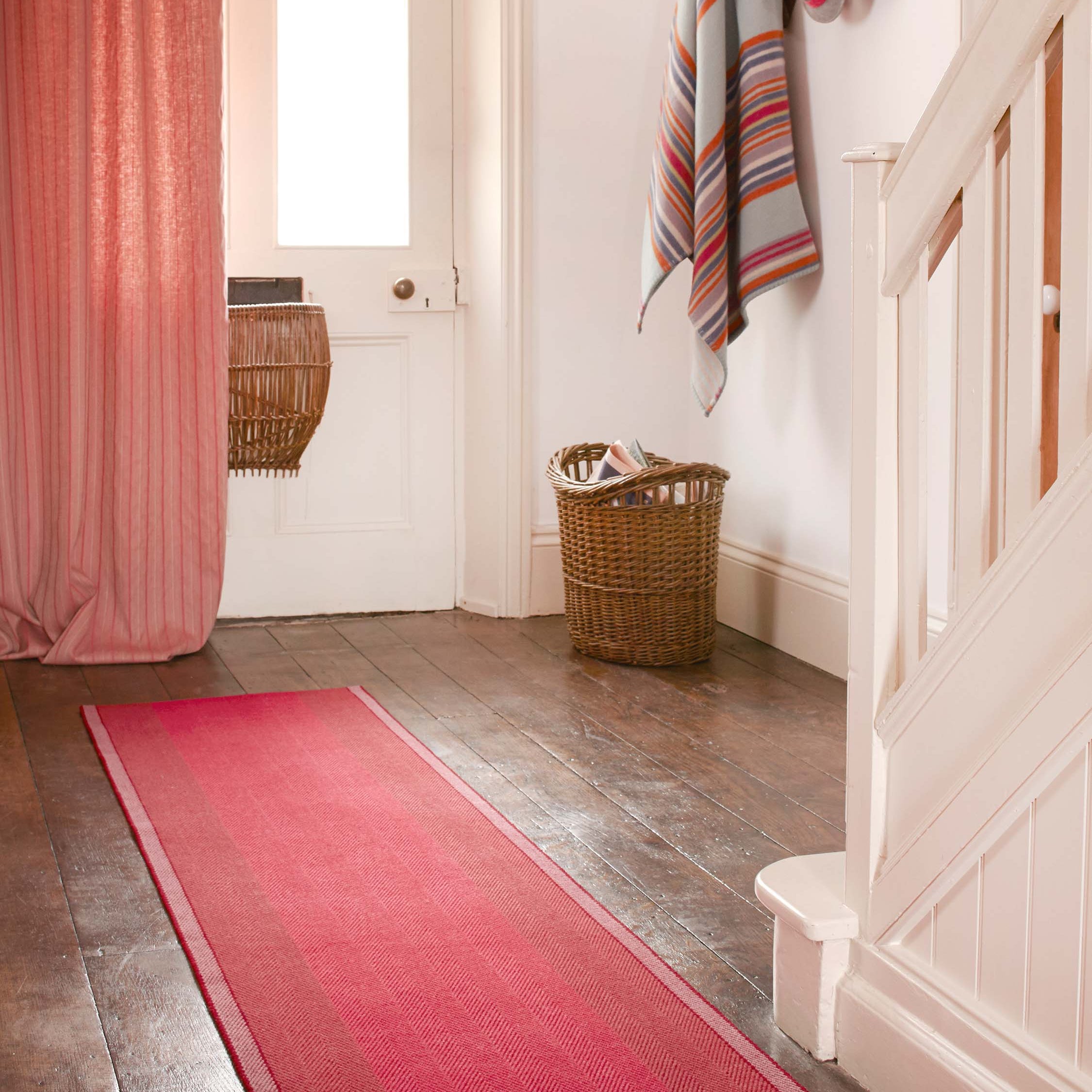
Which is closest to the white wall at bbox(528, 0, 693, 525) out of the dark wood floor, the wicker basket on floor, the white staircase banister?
the wicker basket on floor

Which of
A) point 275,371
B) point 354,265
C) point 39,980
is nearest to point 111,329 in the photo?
point 275,371

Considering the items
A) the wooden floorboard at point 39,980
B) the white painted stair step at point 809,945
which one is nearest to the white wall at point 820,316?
the white painted stair step at point 809,945

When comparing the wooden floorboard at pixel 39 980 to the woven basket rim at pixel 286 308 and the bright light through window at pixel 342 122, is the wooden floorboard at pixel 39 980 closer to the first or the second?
the woven basket rim at pixel 286 308

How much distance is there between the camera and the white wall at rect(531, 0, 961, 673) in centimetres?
291

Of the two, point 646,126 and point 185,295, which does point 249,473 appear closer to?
point 185,295

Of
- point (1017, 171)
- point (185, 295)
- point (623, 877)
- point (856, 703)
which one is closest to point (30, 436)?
point (185, 295)

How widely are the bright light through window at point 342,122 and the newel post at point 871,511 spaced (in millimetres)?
2325

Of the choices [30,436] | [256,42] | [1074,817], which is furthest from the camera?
[256,42]

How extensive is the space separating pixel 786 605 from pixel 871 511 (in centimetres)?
186

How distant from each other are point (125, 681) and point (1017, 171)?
7.60 feet

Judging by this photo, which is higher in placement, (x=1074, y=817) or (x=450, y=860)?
(x=1074, y=817)

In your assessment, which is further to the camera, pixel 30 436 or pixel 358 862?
pixel 30 436

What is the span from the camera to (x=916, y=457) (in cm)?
129

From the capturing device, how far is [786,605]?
3160 mm
